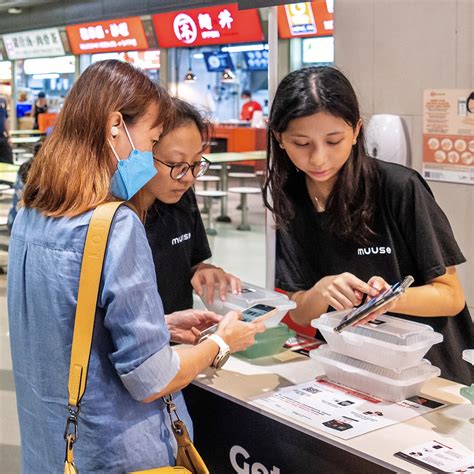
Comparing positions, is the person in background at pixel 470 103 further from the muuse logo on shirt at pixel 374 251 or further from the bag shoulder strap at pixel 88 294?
the bag shoulder strap at pixel 88 294

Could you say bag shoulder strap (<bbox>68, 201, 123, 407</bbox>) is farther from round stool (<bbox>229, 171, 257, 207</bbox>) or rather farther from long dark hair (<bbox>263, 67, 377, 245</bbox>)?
round stool (<bbox>229, 171, 257, 207</bbox>)

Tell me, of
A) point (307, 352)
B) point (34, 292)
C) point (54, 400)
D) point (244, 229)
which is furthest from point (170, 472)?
point (244, 229)

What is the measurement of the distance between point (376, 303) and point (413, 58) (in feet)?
5.64

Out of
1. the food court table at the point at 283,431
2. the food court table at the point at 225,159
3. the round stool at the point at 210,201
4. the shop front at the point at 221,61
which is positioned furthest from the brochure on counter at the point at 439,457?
the food court table at the point at 225,159

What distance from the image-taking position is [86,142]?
1.63 m

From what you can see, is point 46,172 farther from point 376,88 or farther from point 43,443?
point 376,88

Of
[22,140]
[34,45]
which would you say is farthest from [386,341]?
[22,140]

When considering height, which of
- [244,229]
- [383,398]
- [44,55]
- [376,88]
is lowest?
[244,229]

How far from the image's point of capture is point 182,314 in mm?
2178

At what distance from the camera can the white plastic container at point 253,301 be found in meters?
2.30

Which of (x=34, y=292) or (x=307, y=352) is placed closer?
(x=34, y=292)

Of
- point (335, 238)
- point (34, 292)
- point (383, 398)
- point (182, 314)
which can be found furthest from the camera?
point (335, 238)

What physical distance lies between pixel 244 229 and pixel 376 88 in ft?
25.1

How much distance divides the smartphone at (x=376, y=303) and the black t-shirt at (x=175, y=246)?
2.53ft
